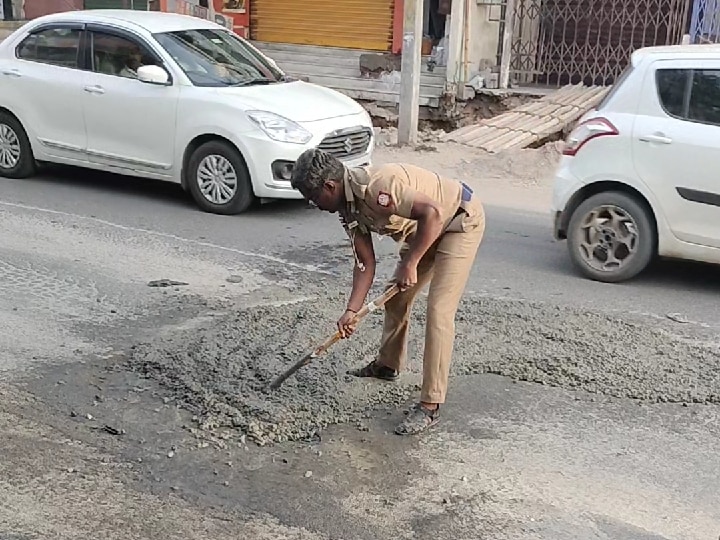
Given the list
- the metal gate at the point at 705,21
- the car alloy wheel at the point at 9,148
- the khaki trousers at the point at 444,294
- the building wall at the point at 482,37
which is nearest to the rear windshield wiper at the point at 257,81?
the car alloy wheel at the point at 9,148

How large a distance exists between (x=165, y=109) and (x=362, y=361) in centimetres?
448

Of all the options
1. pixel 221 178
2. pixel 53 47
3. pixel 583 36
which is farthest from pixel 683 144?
pixel 583 36

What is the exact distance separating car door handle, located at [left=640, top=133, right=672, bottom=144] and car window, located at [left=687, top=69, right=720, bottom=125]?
229 millimetres

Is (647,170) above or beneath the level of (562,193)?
above

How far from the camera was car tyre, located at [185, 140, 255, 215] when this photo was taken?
8.71 metres

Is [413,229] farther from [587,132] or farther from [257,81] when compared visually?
[257,81]

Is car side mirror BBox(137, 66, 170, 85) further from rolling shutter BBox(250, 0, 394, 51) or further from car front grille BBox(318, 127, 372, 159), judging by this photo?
rolling shutter BBox(250, 0, 394, 51)

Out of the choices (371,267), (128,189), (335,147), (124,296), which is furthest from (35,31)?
(371,267)

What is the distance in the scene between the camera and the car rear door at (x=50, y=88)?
31.1ft

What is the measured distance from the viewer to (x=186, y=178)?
9016 mm

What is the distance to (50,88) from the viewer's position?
9547mm

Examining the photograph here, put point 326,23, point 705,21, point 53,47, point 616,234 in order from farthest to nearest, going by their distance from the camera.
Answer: point 326,23 → point 705,21 → point 53,47 → point 616,234

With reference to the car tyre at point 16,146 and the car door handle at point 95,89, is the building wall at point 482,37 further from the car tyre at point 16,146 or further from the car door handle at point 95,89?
the car tyre at point 16,146

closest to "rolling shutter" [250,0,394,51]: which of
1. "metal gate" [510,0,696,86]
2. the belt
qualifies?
"metal gate" [510,0,696,86]
